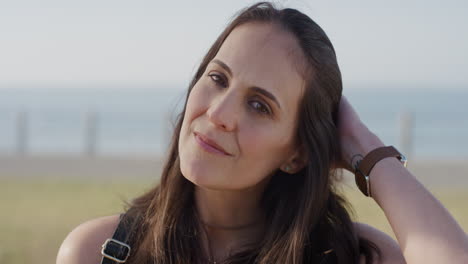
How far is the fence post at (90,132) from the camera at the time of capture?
18594mm

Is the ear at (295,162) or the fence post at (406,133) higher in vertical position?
the ear at (295,162)

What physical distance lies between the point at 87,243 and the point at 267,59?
1141 millimetres

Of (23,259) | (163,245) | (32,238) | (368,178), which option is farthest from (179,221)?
(32,238)

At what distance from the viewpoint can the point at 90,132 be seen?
741 inches

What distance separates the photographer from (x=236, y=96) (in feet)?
9.03

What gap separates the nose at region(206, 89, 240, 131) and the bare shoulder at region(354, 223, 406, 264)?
2.86 ft

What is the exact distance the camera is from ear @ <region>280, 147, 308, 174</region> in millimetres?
3051

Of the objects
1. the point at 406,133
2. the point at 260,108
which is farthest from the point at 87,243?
the point at 406,133

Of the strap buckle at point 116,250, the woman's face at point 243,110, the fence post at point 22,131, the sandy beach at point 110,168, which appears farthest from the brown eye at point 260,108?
the fence post at point 22,131

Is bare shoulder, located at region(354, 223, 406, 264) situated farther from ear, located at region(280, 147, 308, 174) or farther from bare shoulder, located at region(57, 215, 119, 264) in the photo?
bare shoulder, located at region(57, 215, 119, 264)

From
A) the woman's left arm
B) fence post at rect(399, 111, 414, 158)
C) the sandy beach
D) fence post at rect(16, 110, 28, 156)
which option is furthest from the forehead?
fence post at rect(16, 110, 28, 156)

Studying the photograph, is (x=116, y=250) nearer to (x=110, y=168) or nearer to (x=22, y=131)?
(x=110, y=168)

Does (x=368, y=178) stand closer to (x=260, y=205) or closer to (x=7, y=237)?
(x=260, y=205)

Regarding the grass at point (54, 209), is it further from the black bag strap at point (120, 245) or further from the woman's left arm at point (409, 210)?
the black bag strap at point (120, 245)
